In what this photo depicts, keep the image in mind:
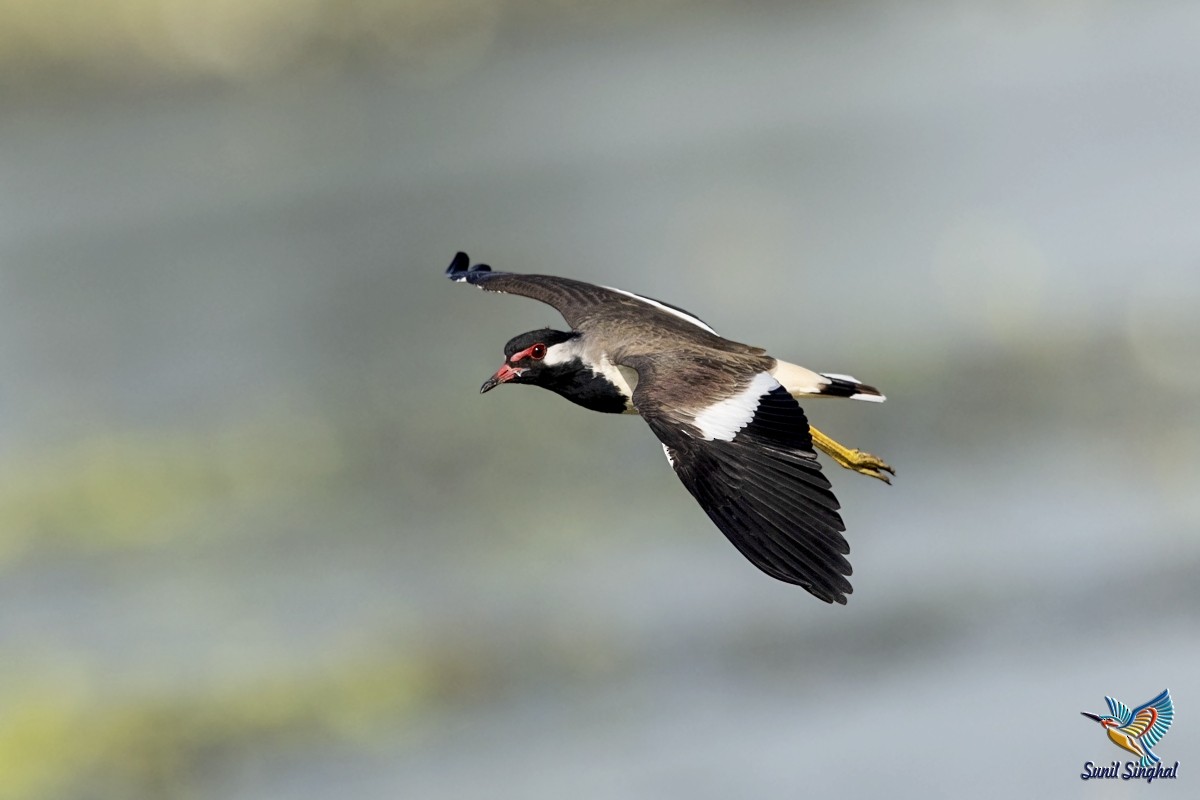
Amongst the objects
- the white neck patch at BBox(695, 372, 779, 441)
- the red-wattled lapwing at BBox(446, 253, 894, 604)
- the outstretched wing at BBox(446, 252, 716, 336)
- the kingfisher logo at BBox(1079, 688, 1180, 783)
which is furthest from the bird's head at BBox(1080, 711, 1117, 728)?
the white neck patch at BBox(695, 372, 779, 441)

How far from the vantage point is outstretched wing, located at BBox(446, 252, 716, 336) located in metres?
7.96

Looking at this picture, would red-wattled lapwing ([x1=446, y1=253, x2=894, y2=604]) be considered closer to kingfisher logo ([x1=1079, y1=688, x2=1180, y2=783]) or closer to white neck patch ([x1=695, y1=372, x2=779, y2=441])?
white neck patch ([x1=695, y1=372, x2=779, y2=441])

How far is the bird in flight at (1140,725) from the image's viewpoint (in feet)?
28.1

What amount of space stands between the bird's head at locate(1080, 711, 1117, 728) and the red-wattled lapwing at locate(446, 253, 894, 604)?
204cm

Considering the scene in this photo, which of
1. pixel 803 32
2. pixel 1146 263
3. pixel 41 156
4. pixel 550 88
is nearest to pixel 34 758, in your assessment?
pixel 1146 263

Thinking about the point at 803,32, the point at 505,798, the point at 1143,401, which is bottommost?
the point at 505,798

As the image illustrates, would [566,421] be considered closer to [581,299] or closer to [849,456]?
[581,299]

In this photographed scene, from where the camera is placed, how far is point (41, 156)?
1895cm

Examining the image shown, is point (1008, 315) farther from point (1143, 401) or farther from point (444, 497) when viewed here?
point (444, 497)

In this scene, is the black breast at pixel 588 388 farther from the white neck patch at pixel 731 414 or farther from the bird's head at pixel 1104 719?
the bird's head at pixel 1104 719

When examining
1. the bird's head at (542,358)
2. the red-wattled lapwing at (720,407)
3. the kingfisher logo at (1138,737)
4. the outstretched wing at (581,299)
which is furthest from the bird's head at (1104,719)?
the bird's head at (542,358)

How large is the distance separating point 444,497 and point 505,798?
279 cm

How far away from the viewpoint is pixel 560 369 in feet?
24.6

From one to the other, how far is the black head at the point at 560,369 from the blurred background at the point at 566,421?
8.72 ft
